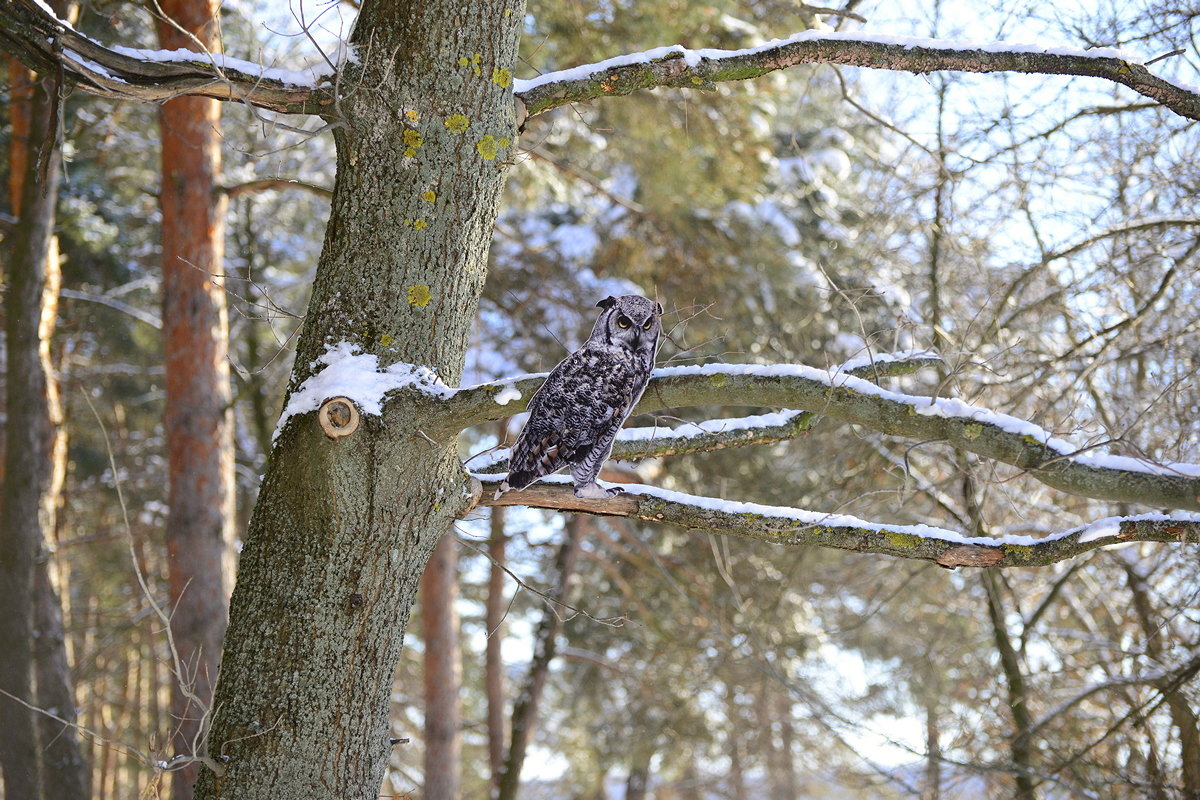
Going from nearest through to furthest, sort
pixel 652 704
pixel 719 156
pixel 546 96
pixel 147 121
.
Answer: pixel 546 96, pixel 719 156, pixel 147 121, pixel 652 704

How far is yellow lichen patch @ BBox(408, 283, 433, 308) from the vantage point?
10.0 feet

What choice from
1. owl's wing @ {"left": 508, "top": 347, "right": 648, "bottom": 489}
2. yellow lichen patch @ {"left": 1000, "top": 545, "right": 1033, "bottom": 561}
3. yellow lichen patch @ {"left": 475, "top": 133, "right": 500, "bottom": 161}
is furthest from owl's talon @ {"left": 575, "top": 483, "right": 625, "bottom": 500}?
yellow lichen patch @ {"left": 1000, "top": 545, "right": 1033, "bottom": 561}

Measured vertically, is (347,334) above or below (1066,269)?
below

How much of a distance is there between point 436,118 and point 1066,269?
4867mm

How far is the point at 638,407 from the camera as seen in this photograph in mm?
3201

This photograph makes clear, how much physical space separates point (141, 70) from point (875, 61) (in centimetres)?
250

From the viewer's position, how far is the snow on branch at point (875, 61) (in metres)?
3.15

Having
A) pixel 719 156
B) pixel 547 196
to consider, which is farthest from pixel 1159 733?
pixel 547 196

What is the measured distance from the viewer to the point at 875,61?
3217mm

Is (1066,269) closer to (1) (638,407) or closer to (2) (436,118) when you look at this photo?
(1) (638,407)

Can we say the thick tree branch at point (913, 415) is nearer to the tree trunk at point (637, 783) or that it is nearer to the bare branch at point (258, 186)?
the bare branch at point (258, 186)

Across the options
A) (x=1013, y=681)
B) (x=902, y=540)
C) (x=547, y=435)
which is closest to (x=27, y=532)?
(x=547, y=435)

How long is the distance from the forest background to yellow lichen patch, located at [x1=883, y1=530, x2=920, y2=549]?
1024mm

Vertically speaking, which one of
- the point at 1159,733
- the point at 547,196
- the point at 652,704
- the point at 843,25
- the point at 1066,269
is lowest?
the point at 1159,733
